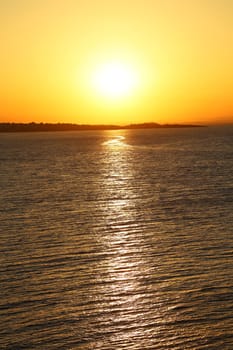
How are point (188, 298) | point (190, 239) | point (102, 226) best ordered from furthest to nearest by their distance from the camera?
point (102, 226)
point (190, 239)
point (188, 298)

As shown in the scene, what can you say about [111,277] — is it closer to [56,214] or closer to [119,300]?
[119,300]

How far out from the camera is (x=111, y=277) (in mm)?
26422

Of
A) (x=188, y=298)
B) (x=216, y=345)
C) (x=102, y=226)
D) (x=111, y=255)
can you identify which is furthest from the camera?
(x=102, y=226)

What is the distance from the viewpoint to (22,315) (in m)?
21.5

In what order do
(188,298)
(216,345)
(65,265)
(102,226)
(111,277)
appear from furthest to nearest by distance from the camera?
(102,226) → (65,265) → (111,277) → (188,298) → (216,345)

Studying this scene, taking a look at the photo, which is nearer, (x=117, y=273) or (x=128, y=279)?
(x=128, y=279)

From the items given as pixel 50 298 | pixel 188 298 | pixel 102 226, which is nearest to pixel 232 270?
pixel 188 298

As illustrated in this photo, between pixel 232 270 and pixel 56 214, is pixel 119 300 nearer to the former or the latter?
pixel 232 270

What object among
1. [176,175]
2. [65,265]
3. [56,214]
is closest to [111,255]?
[65,265]

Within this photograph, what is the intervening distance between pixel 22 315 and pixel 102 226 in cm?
1781

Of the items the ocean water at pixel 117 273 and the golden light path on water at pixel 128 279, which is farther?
the golden light path on water at pixel 128 279

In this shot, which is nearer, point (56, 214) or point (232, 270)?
point (232, 270)

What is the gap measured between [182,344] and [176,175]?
199 feet

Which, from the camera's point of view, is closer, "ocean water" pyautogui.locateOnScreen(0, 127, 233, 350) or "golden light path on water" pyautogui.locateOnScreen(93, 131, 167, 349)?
"ocean water" pyautogui.locateOnScreen(0, 127, 233, 350)
